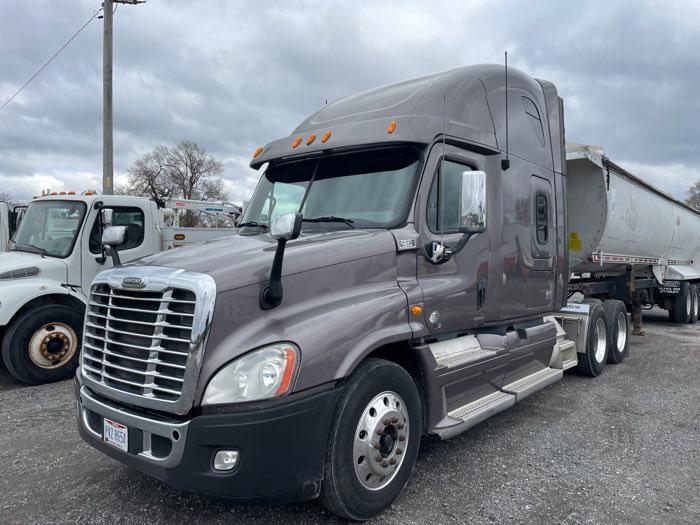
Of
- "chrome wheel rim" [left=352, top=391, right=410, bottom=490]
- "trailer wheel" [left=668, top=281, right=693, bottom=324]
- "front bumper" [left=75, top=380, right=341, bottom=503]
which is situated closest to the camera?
"front bumper" [left=75, top=380, right=341, bottom=503]

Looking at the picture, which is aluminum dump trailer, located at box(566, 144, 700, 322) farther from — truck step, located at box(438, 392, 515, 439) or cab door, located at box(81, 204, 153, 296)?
cab door, located at box(81, 204, 153, 296)

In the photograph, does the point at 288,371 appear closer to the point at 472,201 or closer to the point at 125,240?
the point at 472,201

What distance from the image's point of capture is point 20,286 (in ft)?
21.1

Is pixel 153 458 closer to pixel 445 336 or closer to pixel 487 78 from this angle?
pixel 445 336

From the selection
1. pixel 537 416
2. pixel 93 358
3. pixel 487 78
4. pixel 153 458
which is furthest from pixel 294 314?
pixel 537 416

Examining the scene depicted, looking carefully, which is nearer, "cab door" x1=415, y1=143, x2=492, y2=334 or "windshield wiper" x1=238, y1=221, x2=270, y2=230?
"cab door" x1=415, y1=143, x2=492, y2=334

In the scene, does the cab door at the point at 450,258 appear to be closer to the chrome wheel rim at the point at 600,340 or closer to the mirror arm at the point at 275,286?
the mirror arm at the point at 275,286

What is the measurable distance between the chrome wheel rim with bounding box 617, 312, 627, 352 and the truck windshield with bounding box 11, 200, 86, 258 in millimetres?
8127

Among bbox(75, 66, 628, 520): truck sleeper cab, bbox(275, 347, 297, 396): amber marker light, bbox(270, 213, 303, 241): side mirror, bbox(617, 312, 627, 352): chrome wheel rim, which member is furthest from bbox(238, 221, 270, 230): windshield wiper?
bbox(617, 312, 627, 352): chrome wheel rim

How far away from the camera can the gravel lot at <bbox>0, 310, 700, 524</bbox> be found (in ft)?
11.0

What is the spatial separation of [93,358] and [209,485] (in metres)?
1.23

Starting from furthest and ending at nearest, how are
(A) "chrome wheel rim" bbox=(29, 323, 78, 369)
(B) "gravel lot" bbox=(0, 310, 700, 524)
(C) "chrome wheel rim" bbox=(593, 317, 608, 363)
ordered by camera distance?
(C) "chrome wheel rim" bbox=(593, 317, 608, 363), (A) "chrome wheel rim" bbox=(29, 323, 78, 369), (B) "gravel lot" bbox=(0, 310, 700, 524)

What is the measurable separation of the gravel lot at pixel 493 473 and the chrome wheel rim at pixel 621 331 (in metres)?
1.94

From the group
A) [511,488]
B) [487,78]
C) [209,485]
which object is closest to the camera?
[209,485]
